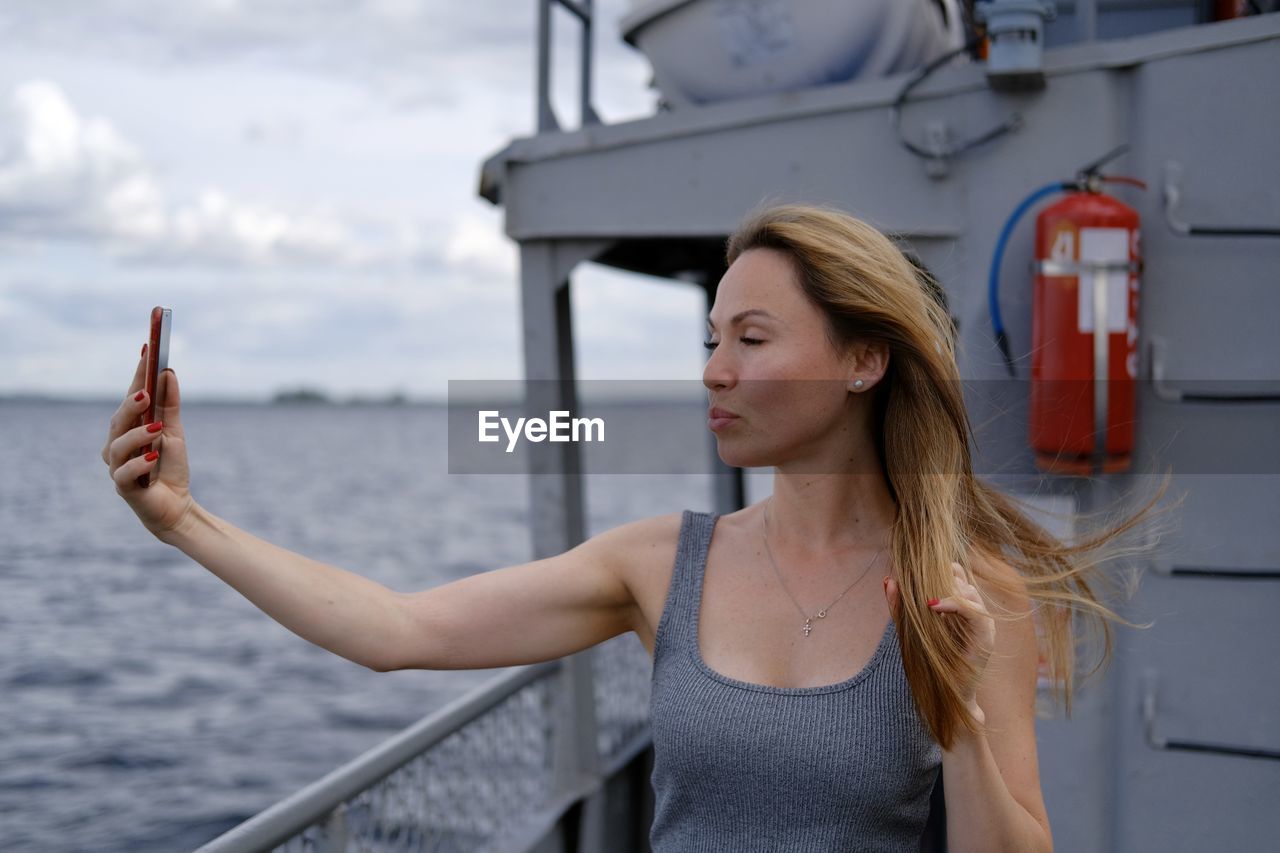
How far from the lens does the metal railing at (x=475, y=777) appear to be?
2.40 metres

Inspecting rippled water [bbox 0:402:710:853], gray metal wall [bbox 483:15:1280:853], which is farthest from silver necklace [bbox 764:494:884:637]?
rippled water [bbox 0:402:710:853]

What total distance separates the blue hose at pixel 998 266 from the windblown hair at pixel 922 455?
53.7 inches

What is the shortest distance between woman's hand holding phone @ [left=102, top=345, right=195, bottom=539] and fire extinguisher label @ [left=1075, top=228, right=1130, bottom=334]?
2.30m

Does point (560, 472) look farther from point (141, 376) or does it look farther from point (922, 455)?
point (141, 376)

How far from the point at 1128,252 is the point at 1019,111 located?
0.55 metres

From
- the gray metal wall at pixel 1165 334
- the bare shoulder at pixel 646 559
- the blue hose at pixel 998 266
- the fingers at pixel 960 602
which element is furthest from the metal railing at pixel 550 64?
the fingers at pixel 960 602

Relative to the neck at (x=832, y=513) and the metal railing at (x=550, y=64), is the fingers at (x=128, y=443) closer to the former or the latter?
the neck at (x=832, y=513)

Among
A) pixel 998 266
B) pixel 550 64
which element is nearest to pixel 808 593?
pixel 998 266

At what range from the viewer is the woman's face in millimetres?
1860

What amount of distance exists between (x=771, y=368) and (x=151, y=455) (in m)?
0.90

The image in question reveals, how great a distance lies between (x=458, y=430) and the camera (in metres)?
2.87

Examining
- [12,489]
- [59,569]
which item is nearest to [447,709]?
[59,569]

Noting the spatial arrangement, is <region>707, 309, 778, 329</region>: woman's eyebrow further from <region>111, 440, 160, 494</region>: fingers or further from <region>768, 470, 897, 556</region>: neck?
<region>111, 440, 160, 494</region>: fingers

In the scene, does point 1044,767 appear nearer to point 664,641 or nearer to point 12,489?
point 664,641
